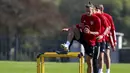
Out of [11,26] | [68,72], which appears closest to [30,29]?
[11,26]

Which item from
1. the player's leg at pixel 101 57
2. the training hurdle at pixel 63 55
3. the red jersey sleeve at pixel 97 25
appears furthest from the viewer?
the player's leg at pixel 101 57

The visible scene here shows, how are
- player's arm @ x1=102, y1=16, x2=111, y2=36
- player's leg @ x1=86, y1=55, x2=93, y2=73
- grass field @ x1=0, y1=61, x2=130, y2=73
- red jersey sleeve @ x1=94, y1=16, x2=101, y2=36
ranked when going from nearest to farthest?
player's leg @ x1=86, y1=55, x2=93, y2=73 → red jersey sleeve @ x1=94, y1=16, x2=101, y2=36 → player's arm @ x1=102, y1=16, x2=111, y2=36 → grass field @ x1=0, y1=61, x2=130, y2=73

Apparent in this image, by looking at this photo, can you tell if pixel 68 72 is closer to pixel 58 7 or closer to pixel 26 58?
pixel 26 58

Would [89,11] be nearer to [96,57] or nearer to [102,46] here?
[96,57]

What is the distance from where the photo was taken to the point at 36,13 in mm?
59812

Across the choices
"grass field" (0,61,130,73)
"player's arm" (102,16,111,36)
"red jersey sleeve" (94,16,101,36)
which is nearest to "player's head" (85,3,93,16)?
"red jersey sleeve" (94,16,101,36)

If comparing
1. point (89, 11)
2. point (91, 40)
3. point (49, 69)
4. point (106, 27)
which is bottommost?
point (49, 69)

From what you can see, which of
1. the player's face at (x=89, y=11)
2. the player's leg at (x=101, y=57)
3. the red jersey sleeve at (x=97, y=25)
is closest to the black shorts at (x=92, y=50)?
the red jersey sleeve at (x=97, y=25)

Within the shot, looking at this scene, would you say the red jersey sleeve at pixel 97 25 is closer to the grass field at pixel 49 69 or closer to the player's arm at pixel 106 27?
the player's arm at pixel 106 27

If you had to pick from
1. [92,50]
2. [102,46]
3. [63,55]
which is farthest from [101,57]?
[63,55]

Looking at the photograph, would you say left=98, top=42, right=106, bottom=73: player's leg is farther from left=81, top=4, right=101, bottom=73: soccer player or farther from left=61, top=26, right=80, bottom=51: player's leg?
Result: left=61, top=26, right=80, bottom=51: player's leg

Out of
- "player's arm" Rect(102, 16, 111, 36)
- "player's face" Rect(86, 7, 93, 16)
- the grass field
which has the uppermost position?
"player's face" Rect(86, 7, 93, 16)

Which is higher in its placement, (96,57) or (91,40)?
(91,40)

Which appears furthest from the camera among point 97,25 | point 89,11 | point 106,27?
point 106,27
